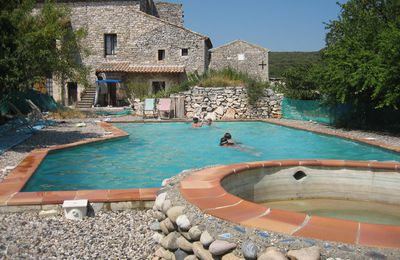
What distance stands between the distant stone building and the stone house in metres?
3.78

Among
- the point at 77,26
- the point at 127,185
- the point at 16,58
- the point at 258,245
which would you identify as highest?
the point at 77,26

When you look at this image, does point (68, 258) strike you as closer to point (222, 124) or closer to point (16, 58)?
point (16, 58)

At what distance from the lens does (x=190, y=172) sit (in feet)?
17.0

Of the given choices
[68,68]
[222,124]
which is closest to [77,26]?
[68,68]

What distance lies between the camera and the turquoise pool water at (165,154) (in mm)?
7486

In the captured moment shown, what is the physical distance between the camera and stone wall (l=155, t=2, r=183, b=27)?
3484 cm

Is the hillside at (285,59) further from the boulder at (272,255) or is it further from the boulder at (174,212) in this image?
the boulder at (272,255)

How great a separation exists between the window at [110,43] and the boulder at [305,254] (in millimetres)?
26667

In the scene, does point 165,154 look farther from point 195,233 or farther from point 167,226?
point 195,233

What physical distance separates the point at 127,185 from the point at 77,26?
76.2 ft

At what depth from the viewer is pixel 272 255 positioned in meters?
2.66

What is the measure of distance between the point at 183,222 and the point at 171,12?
112ft

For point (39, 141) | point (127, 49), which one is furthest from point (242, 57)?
point (39, 141)

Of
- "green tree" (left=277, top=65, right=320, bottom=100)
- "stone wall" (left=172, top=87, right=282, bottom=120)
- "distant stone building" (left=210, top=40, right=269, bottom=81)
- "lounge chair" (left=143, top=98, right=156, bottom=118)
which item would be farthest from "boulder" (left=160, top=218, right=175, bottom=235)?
"distant stone building" (left=210, top=40, right=269, bottom=81)
